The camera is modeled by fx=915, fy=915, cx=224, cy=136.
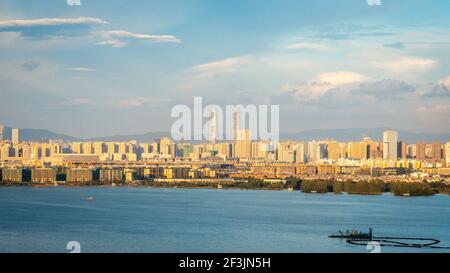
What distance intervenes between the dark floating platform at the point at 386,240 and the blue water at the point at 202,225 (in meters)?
0.18

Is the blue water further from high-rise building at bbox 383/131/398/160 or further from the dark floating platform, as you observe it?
high-rise building at bbox 383/131/398/160

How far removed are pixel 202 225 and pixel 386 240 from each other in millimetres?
2578

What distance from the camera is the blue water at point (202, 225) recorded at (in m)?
9.07

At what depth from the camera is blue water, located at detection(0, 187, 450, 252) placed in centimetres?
907

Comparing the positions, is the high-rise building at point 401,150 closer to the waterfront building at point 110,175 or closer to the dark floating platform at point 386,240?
the waterfront building at point 110,175

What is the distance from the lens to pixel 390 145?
3725cm

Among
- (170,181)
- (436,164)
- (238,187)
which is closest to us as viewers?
(238,187)

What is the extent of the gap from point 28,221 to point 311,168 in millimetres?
20893

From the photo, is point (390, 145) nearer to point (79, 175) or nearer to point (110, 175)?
point (110, 175)

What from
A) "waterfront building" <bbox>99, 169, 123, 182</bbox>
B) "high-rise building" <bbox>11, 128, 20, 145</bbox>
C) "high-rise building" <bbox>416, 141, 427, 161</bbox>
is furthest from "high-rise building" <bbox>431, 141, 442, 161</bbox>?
"high-rise building" <bbox>11, 128, 20, 145</bbox>

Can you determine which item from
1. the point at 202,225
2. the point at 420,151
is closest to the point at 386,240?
the point at 202,225
